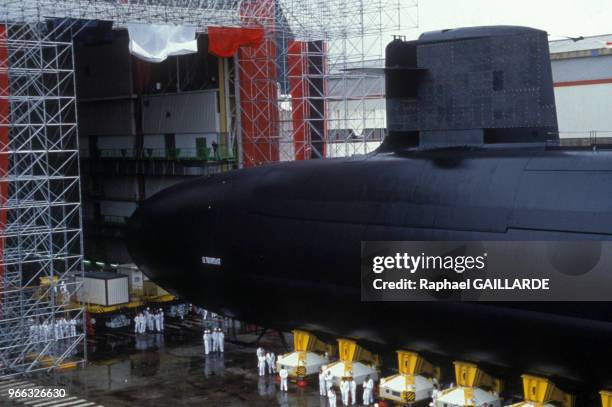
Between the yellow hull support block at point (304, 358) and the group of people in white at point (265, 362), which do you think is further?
the group of people in white at point (265, 362)

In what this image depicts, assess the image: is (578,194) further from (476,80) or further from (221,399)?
(221,399)

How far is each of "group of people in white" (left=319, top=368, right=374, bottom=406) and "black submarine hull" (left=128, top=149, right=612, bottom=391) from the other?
3.10 feet

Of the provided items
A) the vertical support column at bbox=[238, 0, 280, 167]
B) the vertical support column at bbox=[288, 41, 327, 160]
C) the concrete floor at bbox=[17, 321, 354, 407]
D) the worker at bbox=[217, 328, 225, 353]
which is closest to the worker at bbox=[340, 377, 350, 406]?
the concrete floor at bbox=[17, 321, 354, 407]

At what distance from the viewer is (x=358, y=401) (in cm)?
1948

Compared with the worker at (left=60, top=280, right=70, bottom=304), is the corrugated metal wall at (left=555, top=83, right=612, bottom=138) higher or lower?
higher

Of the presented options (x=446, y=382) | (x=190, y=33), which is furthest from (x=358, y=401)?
(x=190, y=33)

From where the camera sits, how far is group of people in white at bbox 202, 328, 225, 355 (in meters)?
24.3

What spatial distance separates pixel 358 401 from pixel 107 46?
2262 centimetres

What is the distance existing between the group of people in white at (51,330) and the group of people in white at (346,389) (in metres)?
7.67

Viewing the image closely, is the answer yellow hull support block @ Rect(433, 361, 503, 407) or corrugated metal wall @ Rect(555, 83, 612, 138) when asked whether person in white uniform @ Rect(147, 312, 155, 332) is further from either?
corrugated metal wall @ Rect(555, 83, 612, 138)

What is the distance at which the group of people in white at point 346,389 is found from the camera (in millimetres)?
18938

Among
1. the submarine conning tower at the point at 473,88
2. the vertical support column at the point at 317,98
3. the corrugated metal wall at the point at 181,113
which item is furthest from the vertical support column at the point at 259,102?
the submarine conning tower at the point at 473,88

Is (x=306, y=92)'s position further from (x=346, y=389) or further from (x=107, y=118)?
(x=346, y=389)

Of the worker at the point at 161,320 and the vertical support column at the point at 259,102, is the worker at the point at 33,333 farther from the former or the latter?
the vertical support column at the point at 259,102
